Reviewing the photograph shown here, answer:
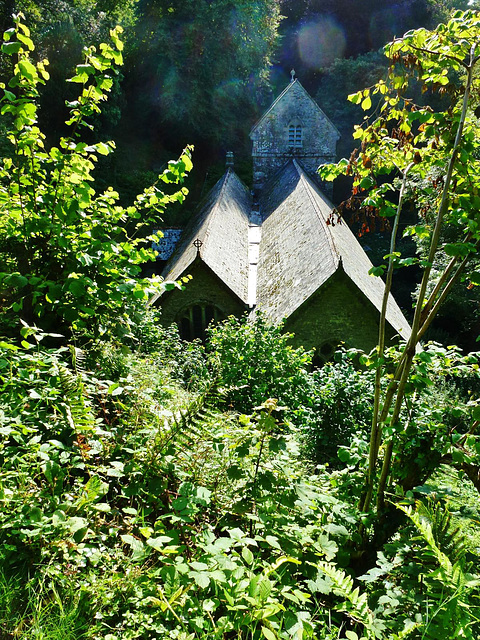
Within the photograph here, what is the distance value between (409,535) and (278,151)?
25665mm

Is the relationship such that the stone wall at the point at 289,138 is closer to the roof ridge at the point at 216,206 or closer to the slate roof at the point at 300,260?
the roof ridge at the point at 216,206

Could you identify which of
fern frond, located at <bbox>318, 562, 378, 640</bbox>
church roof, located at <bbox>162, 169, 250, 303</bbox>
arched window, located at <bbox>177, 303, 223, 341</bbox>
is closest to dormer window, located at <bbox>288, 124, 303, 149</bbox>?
church roof, located at <bbox>162, 169, 250, 303</bbox>

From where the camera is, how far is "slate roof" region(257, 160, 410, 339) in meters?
11.3

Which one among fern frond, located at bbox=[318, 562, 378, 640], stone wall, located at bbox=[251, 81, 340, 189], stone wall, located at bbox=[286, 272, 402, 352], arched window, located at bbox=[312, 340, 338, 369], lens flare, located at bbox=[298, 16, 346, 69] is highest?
lens flare, located at bbox=[298, 16, 346, 69]

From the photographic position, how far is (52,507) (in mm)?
2309

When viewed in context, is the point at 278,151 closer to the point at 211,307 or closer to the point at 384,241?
the point at 384,241

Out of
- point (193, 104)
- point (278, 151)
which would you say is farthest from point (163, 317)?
point (193, 104)

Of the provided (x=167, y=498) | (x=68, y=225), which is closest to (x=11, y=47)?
(x=68, y=225)

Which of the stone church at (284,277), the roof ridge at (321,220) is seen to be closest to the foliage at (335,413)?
the stone church at (284,277)

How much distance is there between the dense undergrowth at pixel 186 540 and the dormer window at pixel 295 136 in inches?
982

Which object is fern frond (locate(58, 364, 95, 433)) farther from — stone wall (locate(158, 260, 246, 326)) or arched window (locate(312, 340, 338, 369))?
stone wall (locate(158, 260, 246, 326))

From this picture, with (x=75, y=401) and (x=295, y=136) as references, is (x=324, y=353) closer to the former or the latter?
(x=75, y=401)

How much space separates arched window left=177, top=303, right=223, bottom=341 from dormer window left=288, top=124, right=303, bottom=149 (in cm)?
1662

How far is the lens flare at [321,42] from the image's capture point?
38.9 metres
